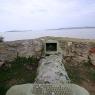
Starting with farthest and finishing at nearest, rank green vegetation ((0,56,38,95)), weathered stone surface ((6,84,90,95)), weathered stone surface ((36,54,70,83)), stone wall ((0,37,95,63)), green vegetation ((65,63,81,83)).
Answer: stone wall ((0,37,95,63)) → green vegetation ((65,63,81,83)) → green vegetation ((0,56,38,95)) → weathered stone surface ((36,54,70,83)) → weathered stone surface ((6,84,90,95))

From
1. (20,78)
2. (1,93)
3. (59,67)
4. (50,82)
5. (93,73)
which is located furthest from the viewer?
(93,73)

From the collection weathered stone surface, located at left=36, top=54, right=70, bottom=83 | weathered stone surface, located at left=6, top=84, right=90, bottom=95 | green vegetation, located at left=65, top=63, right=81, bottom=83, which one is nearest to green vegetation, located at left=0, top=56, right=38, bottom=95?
green vegetation, located at left=65, top=63, right=81, bottom=83

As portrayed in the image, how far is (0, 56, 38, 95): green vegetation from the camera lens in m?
6.99

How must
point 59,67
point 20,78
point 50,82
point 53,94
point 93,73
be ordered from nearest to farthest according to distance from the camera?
point 53,94 → point 50,82 → point 59,67 → point 20,78 → point 93,73

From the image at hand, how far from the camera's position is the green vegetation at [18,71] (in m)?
6.99

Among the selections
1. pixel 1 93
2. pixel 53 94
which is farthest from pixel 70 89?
pixel 1 93

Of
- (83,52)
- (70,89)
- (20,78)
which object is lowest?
(20,78)

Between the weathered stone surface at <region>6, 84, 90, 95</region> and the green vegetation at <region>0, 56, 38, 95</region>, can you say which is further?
the green vegetation at <region>0, 56, 38, 95</region>

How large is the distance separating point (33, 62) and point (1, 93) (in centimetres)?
220

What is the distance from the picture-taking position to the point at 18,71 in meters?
7.36

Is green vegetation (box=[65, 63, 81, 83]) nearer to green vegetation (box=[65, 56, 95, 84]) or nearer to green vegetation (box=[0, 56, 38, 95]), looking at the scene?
green vegetation (box=[65, 56, 95, 84])

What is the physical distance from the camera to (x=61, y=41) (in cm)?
795

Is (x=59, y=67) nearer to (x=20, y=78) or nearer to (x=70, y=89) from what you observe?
(x=70, y=89)

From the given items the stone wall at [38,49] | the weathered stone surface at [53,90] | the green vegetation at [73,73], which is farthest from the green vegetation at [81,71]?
the weathered stone surface at [53,90]
